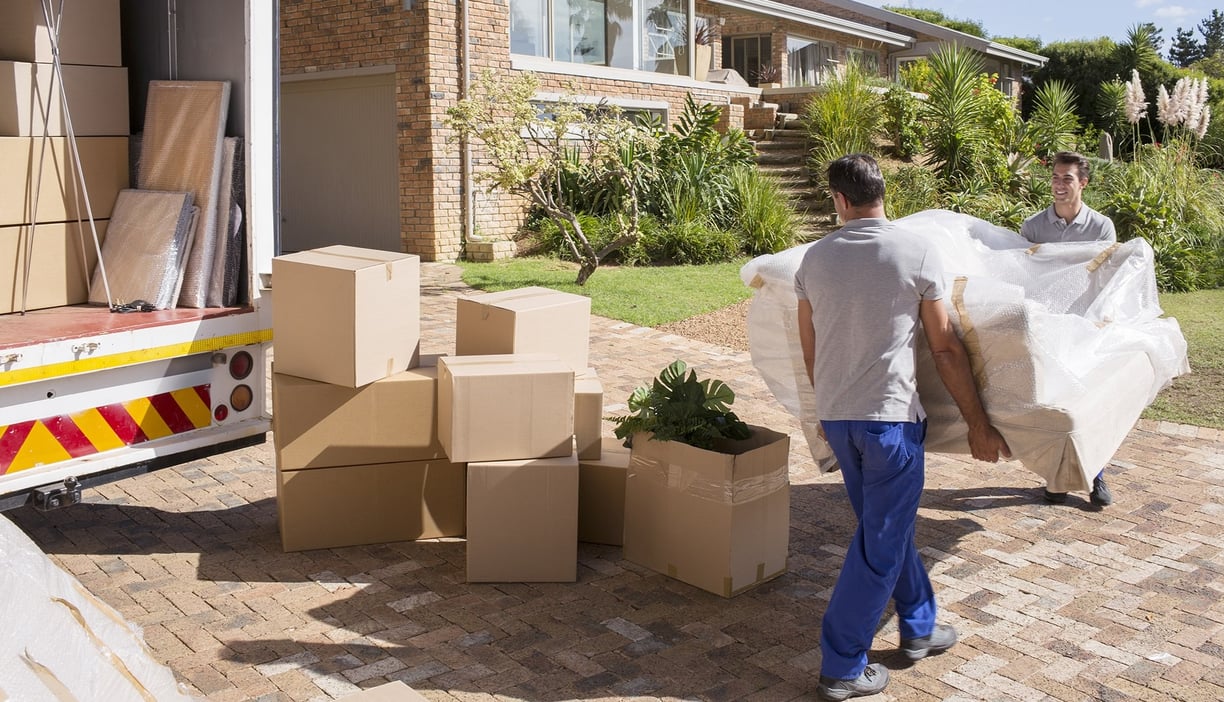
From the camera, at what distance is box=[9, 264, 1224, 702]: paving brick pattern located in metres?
3.89

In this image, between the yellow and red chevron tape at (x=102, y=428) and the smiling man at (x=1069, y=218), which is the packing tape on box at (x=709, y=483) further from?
the smiling man at (x=1069, y=218)

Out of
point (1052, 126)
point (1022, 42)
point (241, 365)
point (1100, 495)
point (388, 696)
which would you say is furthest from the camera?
point (1022, 42)

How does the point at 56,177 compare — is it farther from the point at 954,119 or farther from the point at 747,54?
the point at 747,54

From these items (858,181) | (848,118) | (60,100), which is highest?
(848,118)

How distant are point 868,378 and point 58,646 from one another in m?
2.48

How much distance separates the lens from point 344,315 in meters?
4.66

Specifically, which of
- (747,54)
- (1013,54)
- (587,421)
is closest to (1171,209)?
(587,421)

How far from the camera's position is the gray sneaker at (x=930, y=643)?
13.3ft

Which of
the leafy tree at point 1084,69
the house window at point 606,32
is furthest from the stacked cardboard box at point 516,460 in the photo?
the leafy tree at point 1084,69

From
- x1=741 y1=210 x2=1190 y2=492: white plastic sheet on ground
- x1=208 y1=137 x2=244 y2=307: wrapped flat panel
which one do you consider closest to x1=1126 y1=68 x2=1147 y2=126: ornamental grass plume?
x1=741 y1=210 x2=1190 y2=492: white plastic sheet on ground

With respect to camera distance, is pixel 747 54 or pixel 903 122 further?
pixel 747 54

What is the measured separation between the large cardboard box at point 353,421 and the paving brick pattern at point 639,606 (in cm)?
45

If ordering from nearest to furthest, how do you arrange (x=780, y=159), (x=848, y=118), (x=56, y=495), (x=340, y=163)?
(x=56, y=495) < (x=340, y=163) < (x=848, y=118) < (x=780, y=159)

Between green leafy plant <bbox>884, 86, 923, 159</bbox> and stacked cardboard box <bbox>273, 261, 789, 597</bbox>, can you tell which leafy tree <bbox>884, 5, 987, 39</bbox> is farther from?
stacked cardboard box <bbox>273, 261, 789, 597</bbox>
